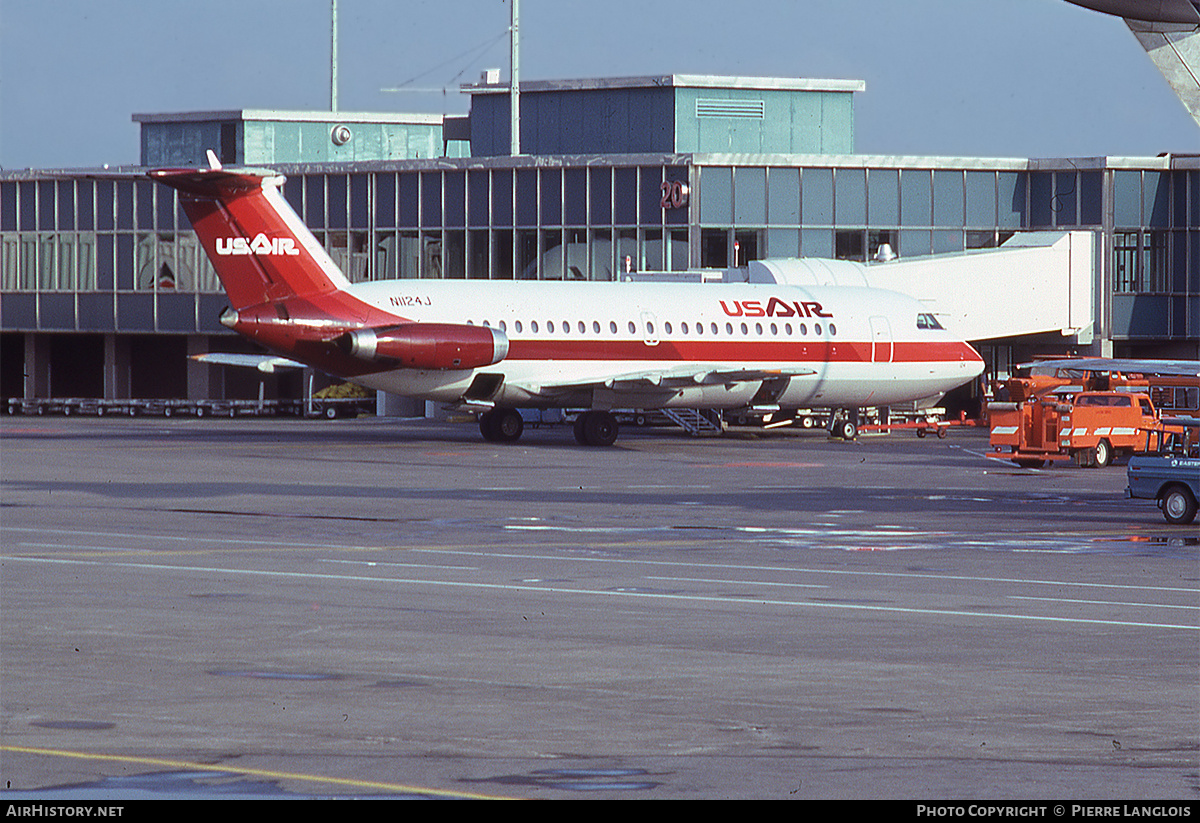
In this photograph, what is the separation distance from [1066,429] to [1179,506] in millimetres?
14236

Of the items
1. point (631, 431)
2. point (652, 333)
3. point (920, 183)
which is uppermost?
point (920, 183)

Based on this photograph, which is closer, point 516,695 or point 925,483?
point 516,695

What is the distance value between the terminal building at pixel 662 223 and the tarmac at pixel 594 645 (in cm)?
3532

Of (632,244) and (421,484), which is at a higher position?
(632,244)

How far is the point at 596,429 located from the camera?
4897 centimetres

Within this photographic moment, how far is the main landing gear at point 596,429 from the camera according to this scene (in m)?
49.0

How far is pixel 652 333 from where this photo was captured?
4912cm

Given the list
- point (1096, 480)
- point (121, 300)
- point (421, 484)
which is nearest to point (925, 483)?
point (1096, 480)

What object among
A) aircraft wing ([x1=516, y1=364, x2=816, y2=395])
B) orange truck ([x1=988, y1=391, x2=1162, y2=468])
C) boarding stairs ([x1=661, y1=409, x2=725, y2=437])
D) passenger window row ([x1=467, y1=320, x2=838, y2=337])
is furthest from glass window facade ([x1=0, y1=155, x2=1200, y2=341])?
orange truck ([x1=988, y1=391, x2=1162, y2=468])

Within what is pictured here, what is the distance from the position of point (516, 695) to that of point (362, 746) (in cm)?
207

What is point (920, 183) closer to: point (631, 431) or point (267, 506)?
point (631, 431)

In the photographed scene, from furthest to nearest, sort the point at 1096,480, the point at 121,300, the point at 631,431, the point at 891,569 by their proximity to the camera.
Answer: the point at 121,300, the point at 631,431, the point at 1096,480, the point at 891,569

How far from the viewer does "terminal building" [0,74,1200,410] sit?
67500 millimetres

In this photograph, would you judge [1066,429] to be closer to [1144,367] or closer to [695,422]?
[1144,367]
